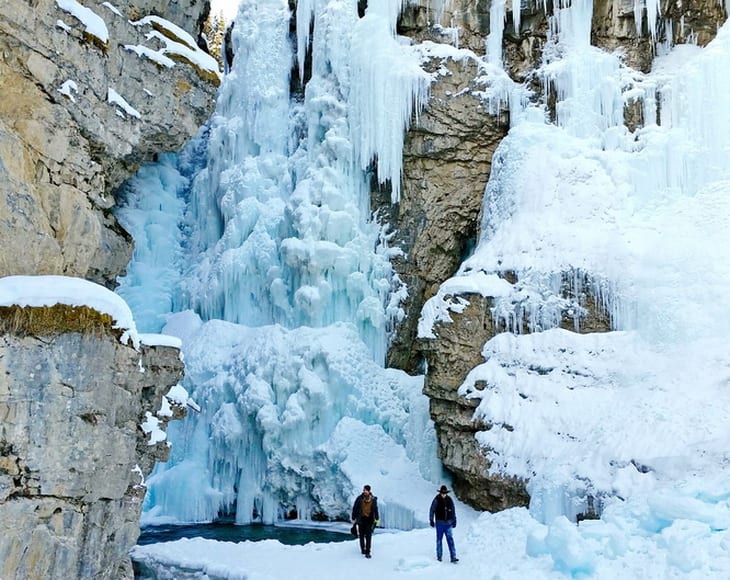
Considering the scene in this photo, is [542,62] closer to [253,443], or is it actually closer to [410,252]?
[410,252]

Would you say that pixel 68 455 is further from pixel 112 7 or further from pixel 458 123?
pixel 458 123

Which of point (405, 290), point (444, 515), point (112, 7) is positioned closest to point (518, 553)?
point (444, 515)

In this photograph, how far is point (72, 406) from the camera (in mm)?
6305

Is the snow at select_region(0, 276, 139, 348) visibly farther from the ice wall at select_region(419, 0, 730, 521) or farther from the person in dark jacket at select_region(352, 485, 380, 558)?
the ice wall at select_region(419, 0, 730, 521)

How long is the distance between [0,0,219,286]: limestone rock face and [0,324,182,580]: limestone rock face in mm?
927

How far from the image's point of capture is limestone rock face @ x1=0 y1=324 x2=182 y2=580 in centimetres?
577

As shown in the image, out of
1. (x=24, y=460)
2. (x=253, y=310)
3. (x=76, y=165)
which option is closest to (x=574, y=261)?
(x=253, y=310)

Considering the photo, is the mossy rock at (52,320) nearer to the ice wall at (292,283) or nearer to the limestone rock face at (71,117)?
the limestone rock face at (71,117)

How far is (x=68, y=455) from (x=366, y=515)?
458 centimetres

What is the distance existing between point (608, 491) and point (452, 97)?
11.0 metres

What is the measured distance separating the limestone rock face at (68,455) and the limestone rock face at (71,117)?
3.04 feet

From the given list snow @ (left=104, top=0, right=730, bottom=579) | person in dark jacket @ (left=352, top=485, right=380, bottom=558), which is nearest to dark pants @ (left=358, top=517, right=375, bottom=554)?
person in dark jacket @ (left=352, top=485, right=380, bottom=558)

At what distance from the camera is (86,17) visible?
7.39 meters

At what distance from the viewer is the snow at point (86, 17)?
7.12 meters
